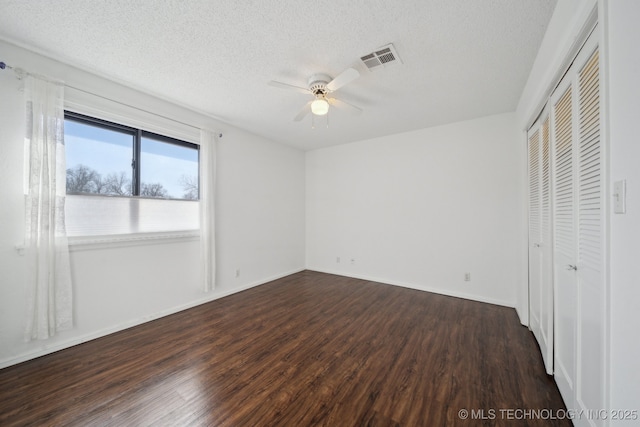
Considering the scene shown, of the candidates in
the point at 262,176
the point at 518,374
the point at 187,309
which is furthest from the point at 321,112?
the point at 187,309

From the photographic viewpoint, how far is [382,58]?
1.98 metres

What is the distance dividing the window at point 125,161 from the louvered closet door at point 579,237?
149 inches

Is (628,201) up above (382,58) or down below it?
below

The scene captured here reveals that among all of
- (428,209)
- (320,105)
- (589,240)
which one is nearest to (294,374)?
(589,240)

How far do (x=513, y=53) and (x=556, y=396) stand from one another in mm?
2678

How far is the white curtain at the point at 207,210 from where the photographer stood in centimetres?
315

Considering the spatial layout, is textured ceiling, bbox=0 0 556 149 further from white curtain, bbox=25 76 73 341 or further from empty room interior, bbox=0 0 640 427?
Result: white curtain, bbox=25 76 73 341

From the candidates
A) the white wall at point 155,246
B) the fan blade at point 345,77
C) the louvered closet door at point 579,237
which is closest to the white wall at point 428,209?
the white wall at point 155,246

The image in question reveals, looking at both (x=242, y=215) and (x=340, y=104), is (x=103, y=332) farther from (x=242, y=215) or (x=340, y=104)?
(x=340, y=104)

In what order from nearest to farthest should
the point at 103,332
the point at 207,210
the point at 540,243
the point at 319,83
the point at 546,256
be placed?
1. the point at 546,256
2. the point at 540,243
3. the point at 319,83
4. the point at 103,332
5. the point at 207,210

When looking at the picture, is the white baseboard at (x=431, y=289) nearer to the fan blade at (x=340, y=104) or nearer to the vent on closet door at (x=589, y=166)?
the vent on closet door at (x=589, y=166)

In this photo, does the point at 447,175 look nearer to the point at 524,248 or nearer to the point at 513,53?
the point at 524,248

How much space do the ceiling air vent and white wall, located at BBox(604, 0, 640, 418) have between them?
4.21ft

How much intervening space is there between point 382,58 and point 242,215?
2.96 m
